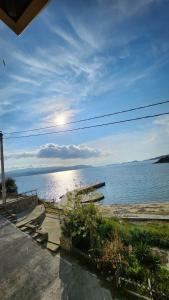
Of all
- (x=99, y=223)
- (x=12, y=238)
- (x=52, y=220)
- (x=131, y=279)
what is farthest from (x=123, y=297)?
(x=52, y=220)

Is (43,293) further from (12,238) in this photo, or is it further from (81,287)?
(12,238)

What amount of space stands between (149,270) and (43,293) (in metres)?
4.93

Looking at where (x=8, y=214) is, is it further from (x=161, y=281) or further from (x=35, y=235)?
(x=161, y=281)

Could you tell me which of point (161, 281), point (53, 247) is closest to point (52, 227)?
point (53, 247)

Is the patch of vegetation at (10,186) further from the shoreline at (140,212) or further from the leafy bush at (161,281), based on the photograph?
the leafy bush at (161,281)

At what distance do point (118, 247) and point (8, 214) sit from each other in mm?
11890

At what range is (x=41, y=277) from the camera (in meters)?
9.62

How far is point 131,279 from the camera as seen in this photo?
900cm

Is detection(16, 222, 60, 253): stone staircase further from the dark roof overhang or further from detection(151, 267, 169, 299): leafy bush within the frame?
the dark roof overhang

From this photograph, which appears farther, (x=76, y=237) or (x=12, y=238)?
(x=12, y=238)

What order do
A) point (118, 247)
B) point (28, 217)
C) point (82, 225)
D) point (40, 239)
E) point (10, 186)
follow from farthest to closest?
1. point (10, 186)
2. point (28, 217)
3. point (40, 239)
4. point (82, 225)
5. point (118, 247)

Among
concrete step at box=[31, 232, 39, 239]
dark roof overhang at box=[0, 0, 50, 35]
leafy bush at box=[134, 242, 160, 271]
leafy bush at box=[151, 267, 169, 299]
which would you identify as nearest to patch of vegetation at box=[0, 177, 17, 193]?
concrete step at box=[31, 232, 39, 239]

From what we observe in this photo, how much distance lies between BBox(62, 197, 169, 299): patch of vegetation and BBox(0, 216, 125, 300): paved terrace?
104cm

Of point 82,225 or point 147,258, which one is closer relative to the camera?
point 147,258
